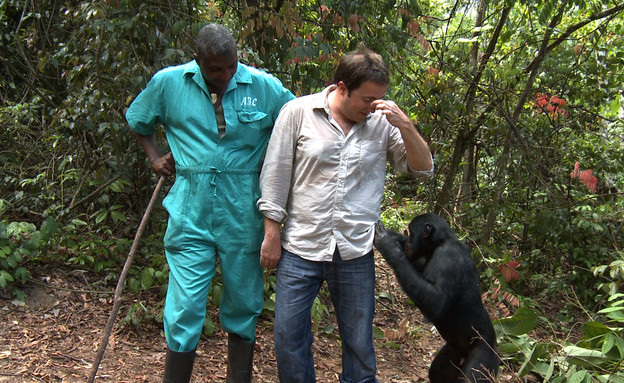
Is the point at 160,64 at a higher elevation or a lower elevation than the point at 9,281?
higher

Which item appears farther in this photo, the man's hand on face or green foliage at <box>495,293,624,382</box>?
green foliage at <box>495,293,624,382</box>

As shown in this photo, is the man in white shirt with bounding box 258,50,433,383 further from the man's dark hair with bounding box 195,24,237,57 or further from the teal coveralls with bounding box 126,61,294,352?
the man's dark hair with bounding box 195,24,237,57

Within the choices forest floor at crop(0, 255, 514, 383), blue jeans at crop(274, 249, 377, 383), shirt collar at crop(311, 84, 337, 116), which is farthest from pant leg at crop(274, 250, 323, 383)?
forest floor at crop(0, 255, 514, 383)

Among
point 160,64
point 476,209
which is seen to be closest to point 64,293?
point 160,64

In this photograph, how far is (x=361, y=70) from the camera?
116 inches

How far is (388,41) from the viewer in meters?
5.70

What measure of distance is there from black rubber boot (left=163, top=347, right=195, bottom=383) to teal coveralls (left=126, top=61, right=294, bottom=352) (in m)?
0.04

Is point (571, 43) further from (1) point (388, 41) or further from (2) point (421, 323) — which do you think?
(2) point (421, 323)

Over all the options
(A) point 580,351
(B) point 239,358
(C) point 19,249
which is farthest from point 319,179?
(C) point 19,249

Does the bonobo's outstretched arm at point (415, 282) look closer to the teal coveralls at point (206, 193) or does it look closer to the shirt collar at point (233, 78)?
the teal coveralls at point (206, 193)

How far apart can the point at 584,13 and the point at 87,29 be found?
5857 mm

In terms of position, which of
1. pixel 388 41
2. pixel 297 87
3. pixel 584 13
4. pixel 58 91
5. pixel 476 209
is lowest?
pixel 476 209

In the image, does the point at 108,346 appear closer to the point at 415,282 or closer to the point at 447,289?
the point at 415,282

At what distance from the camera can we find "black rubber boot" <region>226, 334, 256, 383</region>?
3.50 meters
